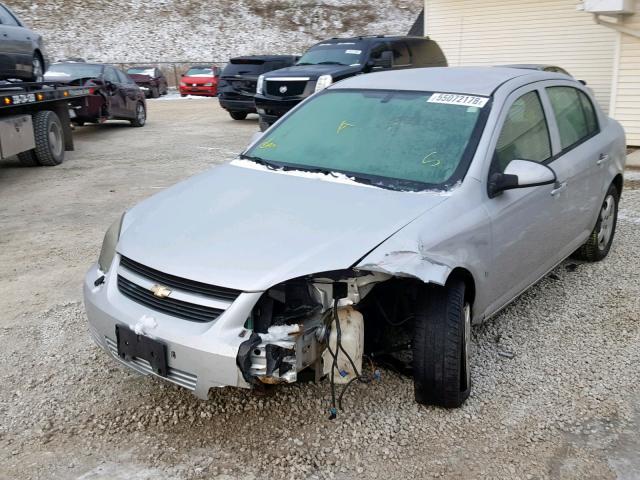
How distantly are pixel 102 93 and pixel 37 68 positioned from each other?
10.6 feet

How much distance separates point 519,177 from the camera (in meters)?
3.48

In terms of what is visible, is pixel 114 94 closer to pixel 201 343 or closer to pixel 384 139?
pixel 384 139

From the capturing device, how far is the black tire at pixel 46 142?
10.4m

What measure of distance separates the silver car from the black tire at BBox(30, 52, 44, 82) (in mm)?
7986

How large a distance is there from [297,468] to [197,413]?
0.67 meters

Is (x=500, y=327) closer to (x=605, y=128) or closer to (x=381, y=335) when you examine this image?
(x=381, y=335)

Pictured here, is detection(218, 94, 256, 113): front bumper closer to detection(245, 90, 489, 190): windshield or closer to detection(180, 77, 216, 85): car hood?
detection(180, 77, 216, 85): car hood

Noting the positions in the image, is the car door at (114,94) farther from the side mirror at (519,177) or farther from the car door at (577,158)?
the side mirror at (519,177)

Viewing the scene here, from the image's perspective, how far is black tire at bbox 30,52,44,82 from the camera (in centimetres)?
1084

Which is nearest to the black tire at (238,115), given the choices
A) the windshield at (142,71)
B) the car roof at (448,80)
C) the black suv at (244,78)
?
the black suv at (244,78)

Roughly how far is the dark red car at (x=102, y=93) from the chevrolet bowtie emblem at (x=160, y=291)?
1163 centimetres

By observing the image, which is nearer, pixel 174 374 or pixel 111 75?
pixel 174 374

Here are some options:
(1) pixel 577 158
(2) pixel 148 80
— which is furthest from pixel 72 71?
(1) pixel 577 158

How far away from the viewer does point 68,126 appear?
37.7 ft
